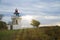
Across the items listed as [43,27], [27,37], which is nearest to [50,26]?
[43,27]

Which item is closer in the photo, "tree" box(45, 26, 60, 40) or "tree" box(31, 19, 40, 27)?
"tree" box(45, 26, 60, 40)

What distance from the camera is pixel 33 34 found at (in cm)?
560

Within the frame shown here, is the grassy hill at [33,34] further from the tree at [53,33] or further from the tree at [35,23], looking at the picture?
the tree at [35,23]

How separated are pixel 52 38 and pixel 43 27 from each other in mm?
326

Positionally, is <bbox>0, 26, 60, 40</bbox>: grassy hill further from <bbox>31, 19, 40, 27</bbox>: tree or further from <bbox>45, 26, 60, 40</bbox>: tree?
<bbox>31, 19, 40, 27</bbox>: tree

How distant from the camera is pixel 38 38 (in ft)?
18.2

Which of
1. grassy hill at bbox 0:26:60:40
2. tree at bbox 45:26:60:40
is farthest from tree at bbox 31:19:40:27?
tree at bbox 45:26:60:40

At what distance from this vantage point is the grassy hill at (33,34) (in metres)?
5.56

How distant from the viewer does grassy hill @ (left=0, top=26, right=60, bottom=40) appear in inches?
219

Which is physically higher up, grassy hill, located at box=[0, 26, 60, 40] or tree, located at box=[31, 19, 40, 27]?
tree, located at box=[31, 19, 40, 27]

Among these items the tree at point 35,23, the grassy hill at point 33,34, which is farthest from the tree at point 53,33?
the tree at point 35,23

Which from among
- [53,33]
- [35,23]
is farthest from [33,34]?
[53,33]

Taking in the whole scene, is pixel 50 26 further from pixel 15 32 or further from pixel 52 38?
pixel 15 32

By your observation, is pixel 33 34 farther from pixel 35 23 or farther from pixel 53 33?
pixel 53 33
